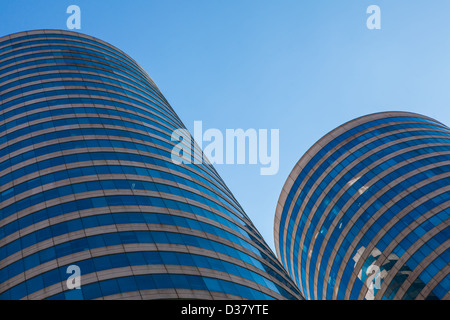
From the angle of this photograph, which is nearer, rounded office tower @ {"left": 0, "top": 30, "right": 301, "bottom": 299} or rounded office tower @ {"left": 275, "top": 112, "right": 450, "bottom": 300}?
rounded office tower @ {"left": 0, "top": 30, "right": 301, "bottom": 299}

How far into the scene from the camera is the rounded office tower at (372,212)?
65938 mm

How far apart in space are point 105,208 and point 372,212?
48.7 metres

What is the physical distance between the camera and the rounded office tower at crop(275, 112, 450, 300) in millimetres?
65938

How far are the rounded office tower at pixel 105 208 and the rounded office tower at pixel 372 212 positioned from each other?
1005 inches

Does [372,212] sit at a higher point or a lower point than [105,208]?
higher

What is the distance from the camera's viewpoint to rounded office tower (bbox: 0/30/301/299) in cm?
3609

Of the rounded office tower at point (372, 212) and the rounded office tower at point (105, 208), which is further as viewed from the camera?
the rounded office tower at point (372, 212)

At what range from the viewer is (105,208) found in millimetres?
42156

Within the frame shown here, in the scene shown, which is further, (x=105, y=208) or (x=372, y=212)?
(x=372, y=212)

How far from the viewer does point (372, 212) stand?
75.5m

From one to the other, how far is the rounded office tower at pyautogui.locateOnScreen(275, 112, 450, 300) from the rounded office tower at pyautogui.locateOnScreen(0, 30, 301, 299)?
25.5 metres
